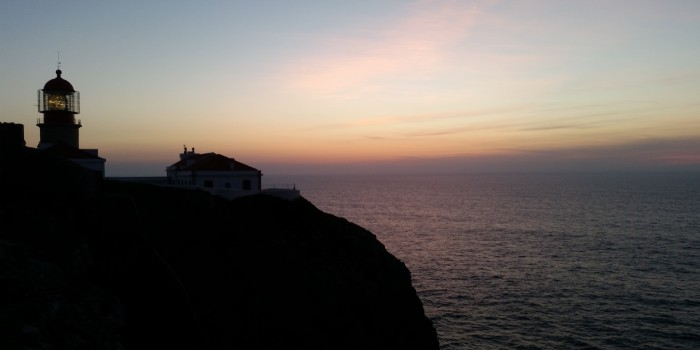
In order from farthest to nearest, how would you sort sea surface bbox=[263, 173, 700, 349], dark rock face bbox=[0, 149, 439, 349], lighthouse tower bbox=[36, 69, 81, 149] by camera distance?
lighthouse tower bbox=[36, 69, 81, 149] → sea surface bbox=[263, 173, 700, 349] → dark rock face bbox=[0, 149, 439, 349]

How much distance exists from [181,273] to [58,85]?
39.9 m

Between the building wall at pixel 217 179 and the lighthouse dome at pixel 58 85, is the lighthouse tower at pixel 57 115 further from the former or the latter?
the building wall at pixel 217 179

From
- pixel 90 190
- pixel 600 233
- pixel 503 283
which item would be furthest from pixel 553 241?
pixel 90 190

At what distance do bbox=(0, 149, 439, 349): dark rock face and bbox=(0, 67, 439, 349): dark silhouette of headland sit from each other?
0.05 m

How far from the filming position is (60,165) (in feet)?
→ 61.3

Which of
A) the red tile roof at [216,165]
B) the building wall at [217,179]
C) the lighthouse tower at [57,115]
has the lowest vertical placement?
the building wall at [217,179]

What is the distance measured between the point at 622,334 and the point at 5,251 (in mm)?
43519

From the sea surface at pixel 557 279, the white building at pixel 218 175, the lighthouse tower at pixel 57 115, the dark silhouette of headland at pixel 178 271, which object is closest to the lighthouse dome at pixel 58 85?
the lighthouse tower at pixel 57 115

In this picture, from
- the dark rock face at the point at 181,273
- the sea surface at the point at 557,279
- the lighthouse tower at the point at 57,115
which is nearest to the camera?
the dark rock face at the point at 181,273

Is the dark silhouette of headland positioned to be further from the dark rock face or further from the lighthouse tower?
the lighthouse tower

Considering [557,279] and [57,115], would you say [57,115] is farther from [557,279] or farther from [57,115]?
[557,279]

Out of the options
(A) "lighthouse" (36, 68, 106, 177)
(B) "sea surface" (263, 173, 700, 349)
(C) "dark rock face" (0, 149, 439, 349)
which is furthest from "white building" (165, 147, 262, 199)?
(B) "sea surface" (263, 173, 700, 349)

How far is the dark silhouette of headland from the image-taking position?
12289mm

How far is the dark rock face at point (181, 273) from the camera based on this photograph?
482 inches
